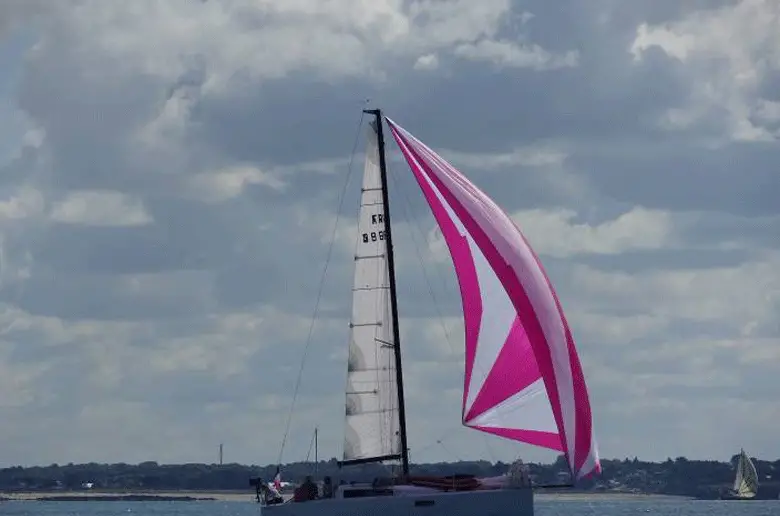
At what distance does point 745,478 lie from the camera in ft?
602

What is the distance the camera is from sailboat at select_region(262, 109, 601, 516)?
160 ft

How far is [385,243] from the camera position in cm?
5150

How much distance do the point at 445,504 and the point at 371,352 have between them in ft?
14.7

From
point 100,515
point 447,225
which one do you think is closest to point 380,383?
point 447,225

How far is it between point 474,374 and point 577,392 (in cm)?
268

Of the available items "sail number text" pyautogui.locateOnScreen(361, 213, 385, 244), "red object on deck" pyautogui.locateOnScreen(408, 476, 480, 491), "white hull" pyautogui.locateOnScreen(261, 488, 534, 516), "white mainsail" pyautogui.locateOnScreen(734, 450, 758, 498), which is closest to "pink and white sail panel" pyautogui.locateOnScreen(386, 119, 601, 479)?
"white hull" pyautogui.locateOnScreen(261, 488, 534, 516)

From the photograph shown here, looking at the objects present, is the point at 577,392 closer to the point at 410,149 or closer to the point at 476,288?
the point at 476,288

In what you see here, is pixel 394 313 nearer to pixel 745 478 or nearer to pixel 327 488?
pixel 327 488

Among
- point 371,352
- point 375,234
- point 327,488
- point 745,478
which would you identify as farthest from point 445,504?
point 745,478

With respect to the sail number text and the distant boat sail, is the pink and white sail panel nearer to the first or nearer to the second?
the sail number text

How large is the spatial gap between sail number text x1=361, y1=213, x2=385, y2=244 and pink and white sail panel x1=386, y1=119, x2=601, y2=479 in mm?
2362

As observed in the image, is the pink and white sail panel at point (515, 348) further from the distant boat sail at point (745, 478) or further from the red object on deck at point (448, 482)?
the distant boat sail at point (745, 478)

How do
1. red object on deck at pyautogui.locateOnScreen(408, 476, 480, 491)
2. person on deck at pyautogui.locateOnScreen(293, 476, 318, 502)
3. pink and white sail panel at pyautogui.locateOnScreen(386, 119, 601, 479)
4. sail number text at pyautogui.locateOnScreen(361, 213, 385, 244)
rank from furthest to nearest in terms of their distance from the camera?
person on deck at pyautogui.locateOnScreen(293, 476, 318, 502)
sail number text at pyautogui.locateOnScreen(361, 213, 385, 244)
red object on deck at pyautogui.locateOnScreen(408, 476, 480, 491)
pink and white sail panel at pyautogui.locateOnScreen(386, 119, 601, 479)

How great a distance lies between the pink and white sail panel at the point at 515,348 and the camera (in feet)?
160
